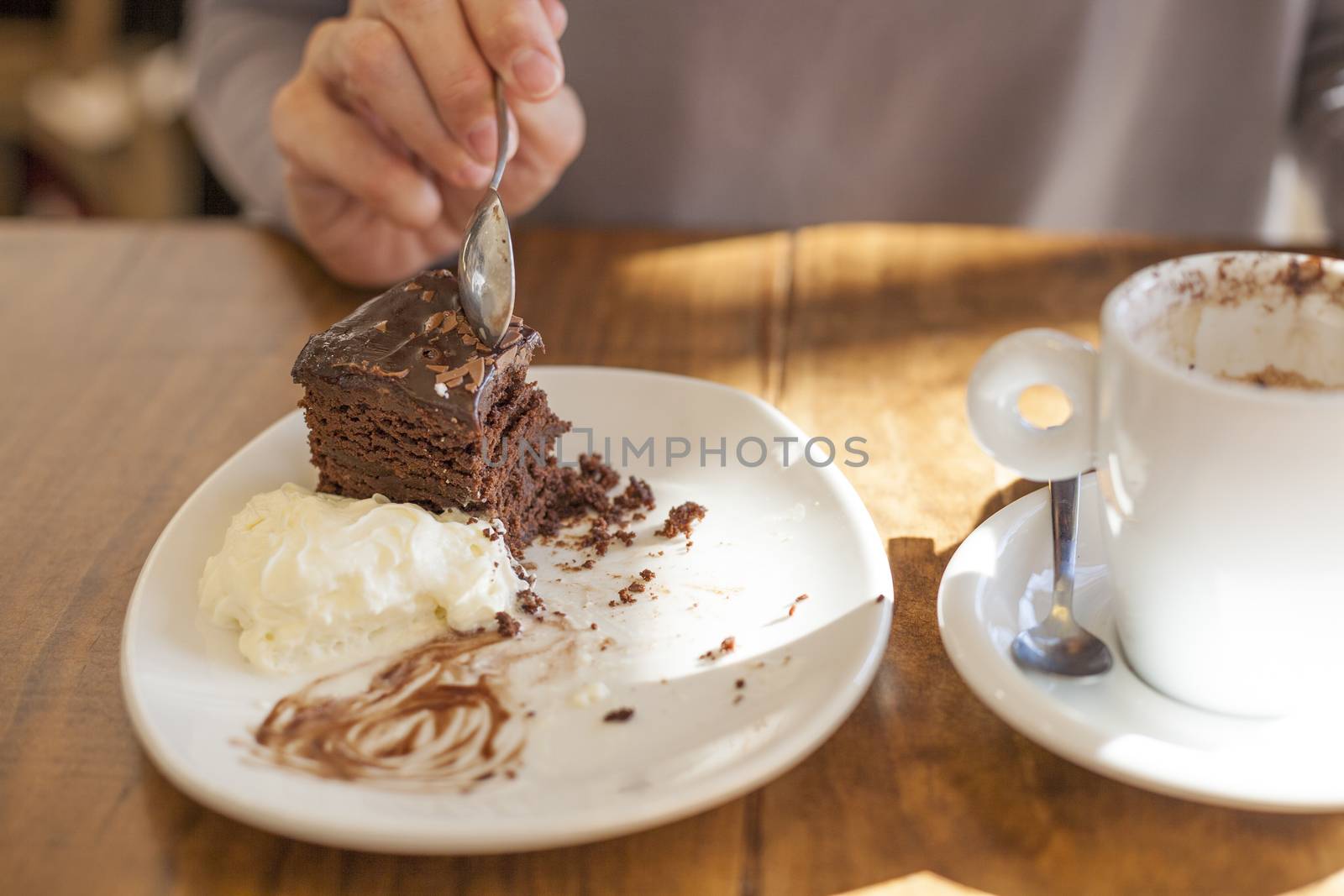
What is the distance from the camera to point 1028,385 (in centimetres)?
92

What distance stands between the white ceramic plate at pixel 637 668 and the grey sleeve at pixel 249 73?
2.87 feet

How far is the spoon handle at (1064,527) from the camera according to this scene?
99 centimetres

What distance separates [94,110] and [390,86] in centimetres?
272

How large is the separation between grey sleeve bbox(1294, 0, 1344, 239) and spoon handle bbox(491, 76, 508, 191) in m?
1.38

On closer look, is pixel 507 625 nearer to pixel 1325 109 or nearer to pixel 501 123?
pixel 501 123

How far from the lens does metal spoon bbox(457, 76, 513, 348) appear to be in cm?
122

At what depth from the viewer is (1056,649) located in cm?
92

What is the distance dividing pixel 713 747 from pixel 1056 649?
0.95ft

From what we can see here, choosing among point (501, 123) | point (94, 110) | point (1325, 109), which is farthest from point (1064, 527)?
point (94, 110)

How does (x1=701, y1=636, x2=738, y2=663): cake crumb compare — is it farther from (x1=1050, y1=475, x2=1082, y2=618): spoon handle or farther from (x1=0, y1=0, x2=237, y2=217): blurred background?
(x1=0, y1=0, x2=237, y2=217): blurred background

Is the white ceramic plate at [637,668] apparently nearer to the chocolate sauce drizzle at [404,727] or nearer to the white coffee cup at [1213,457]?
the chocolate sauce drizzle at [404,727]

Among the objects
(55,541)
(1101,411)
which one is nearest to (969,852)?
(1101,411)

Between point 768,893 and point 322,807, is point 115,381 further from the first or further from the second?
point 768,893

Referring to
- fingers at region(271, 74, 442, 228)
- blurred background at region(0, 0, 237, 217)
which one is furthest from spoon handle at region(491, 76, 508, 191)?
blurred background at region(0, 0, 237, 217)
